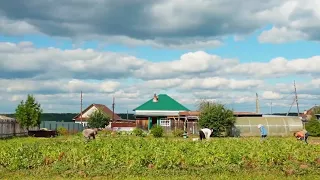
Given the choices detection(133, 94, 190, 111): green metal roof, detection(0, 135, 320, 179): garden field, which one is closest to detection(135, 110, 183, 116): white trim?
detection(133, 94, 190, 111): green metal roof

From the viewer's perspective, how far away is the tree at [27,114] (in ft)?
197

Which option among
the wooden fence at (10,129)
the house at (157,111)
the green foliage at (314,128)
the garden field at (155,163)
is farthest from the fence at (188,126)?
the garden field at (155,163)

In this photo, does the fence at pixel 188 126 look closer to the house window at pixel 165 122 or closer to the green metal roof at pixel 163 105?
the house window at pixel 165 122

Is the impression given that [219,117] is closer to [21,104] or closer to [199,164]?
[21,104]

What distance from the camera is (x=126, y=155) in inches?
717

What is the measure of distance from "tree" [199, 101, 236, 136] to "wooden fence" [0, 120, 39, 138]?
21.9 m

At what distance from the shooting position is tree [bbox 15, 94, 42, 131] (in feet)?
197

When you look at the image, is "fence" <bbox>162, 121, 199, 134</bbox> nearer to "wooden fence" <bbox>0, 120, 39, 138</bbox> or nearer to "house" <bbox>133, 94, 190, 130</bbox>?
"house" <bbox>133, 94, 190, 130</bbox>

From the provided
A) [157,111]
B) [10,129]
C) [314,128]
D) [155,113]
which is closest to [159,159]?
[314,128]

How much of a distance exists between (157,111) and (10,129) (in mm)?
27768

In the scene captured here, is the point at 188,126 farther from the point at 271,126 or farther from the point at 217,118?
the point at 271,126

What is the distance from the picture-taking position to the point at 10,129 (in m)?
53.7

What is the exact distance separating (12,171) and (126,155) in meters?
4.34

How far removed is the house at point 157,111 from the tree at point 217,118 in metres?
14.5
